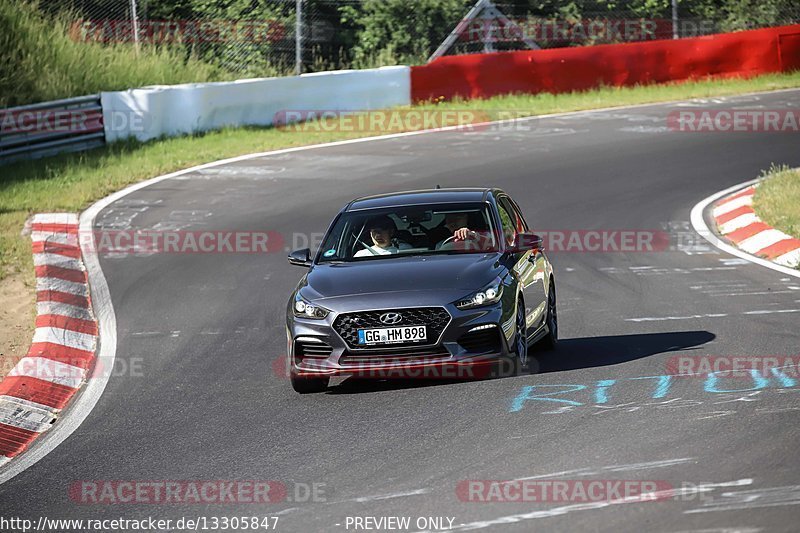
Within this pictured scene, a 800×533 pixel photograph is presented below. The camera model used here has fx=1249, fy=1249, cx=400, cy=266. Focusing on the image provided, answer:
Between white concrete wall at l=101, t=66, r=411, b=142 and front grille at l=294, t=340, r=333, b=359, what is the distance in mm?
15462

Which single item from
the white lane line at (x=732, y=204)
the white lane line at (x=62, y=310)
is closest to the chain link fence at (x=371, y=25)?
the white lane line at (x=732, y=204)

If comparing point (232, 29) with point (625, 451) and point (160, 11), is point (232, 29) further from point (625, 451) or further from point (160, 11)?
point (625, 451)

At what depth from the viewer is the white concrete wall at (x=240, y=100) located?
24.0 metres

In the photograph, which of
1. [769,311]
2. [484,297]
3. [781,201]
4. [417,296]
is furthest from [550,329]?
[781,201]

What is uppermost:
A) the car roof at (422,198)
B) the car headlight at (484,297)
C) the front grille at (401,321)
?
the car roof at (422,198)

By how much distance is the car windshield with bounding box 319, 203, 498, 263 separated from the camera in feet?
33.3

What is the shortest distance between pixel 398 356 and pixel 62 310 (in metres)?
5.17

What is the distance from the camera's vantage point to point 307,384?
926 cm

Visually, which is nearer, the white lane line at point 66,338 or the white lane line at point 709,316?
the white lane line at point 709,316

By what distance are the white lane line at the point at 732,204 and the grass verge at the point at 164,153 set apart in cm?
928

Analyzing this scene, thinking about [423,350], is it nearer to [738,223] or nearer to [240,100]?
[738,223]

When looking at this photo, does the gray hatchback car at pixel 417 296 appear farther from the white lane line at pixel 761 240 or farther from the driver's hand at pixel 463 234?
the white lane line at pixel 761 240

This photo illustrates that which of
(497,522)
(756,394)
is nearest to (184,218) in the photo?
(756,394)

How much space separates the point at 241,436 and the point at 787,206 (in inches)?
406
